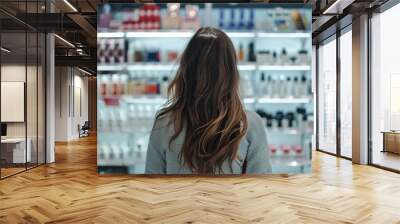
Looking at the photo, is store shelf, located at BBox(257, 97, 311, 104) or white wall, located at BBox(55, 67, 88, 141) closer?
store shelf, located at BBox(257, 97, 311, 104)

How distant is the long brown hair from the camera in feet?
18.0

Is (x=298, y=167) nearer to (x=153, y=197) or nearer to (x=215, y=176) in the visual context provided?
(x=215, y=176)

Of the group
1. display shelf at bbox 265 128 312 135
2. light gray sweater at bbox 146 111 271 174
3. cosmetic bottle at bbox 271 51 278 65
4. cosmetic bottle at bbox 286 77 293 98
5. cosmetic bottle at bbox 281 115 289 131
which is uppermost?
cosmetic bottle at bbox 271 51 278 65

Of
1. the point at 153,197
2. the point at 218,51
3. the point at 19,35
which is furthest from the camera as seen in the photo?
the point at 19,35

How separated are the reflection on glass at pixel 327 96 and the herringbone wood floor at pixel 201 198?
306cm

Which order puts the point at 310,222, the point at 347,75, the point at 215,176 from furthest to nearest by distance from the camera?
the point at 347,75 → the point at 215,176 → the point at 310,222

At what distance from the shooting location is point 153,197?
4.69m

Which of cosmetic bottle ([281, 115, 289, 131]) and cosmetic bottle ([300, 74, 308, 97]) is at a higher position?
cosmetic bottle ([300, 74, 308, 97])

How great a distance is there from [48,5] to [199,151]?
4.30 metres

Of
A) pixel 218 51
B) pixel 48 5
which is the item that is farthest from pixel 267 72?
pixel 48 5

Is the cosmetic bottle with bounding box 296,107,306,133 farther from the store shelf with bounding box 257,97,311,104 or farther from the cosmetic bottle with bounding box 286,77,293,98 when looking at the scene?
the cosmetic bottle with bounding box 286,77,293,98

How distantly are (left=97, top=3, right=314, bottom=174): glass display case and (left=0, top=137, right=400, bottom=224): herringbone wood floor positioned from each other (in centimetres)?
65

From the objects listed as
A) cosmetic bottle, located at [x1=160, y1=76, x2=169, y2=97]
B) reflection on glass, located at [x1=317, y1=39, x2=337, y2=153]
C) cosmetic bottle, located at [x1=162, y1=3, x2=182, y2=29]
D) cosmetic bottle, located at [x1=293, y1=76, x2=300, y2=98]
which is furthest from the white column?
cosmetic bottle, located at [x1=160, y1=76, x2=169, y2=97]

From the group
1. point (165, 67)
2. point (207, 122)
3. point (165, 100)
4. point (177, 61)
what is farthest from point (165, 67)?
point (207, 122)
